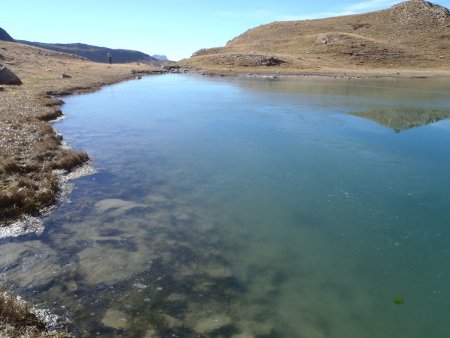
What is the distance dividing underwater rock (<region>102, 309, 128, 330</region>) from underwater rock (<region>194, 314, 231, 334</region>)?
1413mm

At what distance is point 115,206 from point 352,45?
91.7m

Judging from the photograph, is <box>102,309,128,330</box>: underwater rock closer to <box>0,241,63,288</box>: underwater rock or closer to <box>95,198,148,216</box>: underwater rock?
<box>0,241,63,288</box>: underwater rock

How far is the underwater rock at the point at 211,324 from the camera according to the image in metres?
7.58

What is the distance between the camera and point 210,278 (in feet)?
30.3

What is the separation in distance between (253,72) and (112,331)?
73021mm

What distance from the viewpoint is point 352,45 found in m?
93.0

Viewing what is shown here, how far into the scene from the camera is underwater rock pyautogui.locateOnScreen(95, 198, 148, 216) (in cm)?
1268

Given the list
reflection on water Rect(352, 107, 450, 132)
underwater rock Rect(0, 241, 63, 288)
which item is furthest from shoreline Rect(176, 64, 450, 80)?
underwater rock Rect(0, 241, 63, 288)

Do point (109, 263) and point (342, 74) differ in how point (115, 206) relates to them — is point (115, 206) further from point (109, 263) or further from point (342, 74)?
point (342, 74)

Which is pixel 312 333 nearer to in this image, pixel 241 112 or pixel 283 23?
pixel 241 112

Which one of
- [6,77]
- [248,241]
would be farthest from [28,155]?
[6,77]

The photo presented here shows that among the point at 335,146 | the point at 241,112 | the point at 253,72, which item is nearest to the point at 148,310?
the point at 335,146

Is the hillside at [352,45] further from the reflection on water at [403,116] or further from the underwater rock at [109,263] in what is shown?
the underwater rock at [109,263]

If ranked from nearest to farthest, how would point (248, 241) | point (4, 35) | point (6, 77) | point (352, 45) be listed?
point (248, 241)
point (6, 77)
point (352, 45)
point (4, 35)
